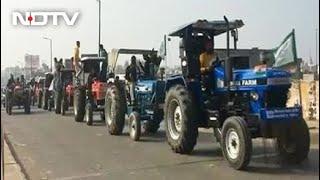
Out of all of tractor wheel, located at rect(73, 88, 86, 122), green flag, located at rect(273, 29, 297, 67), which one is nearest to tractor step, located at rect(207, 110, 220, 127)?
green flag, located at rect(273, 29, 297, 67)

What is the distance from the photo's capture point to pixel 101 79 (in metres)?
19.6

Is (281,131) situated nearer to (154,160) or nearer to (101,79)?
(154,160)

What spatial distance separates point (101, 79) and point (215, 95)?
8.98 metres

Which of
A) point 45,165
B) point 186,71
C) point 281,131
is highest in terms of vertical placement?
point 186,71

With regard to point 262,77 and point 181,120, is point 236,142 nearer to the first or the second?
point 262,77

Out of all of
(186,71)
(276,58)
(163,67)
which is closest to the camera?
(186,71)

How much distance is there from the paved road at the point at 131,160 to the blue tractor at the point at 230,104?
0.34 meters

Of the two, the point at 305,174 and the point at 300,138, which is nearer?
the point at 305,174

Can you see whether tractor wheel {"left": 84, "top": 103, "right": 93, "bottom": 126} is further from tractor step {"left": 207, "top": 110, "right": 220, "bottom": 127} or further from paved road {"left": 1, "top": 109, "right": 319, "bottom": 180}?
tractor step {"left": 207, "top": 110, "right": 220, "bottom": 127}

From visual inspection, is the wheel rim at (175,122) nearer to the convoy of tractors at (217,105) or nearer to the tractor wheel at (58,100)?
the convoy of tractors at (217,105)

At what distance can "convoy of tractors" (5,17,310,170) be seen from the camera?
9664mm

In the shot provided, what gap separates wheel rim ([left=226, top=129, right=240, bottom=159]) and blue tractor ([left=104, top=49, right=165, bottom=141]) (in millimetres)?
4230

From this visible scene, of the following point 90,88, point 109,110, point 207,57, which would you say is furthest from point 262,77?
point 90,88

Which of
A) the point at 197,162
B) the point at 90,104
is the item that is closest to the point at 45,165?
the point at 197,162
